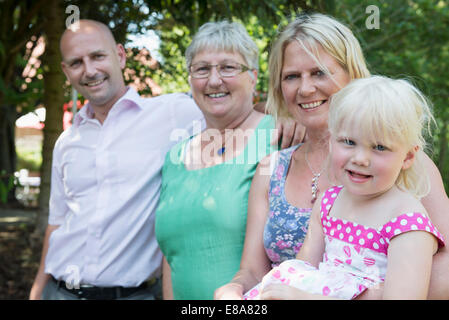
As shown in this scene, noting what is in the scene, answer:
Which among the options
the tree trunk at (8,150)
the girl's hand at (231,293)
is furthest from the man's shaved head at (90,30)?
the tree trunk at (8,150)

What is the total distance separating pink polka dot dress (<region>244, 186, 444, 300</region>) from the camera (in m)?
1.41

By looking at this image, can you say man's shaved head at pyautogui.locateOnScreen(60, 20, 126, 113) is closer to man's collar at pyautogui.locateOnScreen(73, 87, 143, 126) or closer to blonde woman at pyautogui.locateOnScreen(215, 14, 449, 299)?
man's collar at pyautogui.locateOnScreen(73, 87, 143, 126)

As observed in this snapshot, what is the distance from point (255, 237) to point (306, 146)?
0.42 m

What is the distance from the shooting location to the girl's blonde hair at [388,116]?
142 centimetres

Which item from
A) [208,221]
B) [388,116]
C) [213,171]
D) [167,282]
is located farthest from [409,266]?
[167,282]

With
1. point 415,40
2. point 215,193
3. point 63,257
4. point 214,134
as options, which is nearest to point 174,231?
point 215,193

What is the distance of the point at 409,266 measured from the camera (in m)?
1.35

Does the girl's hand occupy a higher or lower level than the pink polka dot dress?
lower

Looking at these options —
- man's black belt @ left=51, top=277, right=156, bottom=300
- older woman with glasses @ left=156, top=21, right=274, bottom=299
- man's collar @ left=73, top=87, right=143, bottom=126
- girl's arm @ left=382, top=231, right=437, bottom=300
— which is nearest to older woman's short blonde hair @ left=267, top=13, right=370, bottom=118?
older woman with glasses @ left=156, top=21, right=274, bottom=299

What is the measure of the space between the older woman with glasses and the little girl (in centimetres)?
61

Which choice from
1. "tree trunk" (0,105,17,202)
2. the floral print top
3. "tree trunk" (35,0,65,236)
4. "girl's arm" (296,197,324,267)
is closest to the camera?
"girl's arm" (296,197,324,267)

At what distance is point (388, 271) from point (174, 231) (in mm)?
1104

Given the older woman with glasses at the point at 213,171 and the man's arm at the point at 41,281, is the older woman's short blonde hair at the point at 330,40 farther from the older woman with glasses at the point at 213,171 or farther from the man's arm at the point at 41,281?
the man's arm at the point at 41,281

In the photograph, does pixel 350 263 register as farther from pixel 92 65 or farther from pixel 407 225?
pixel 92 65
